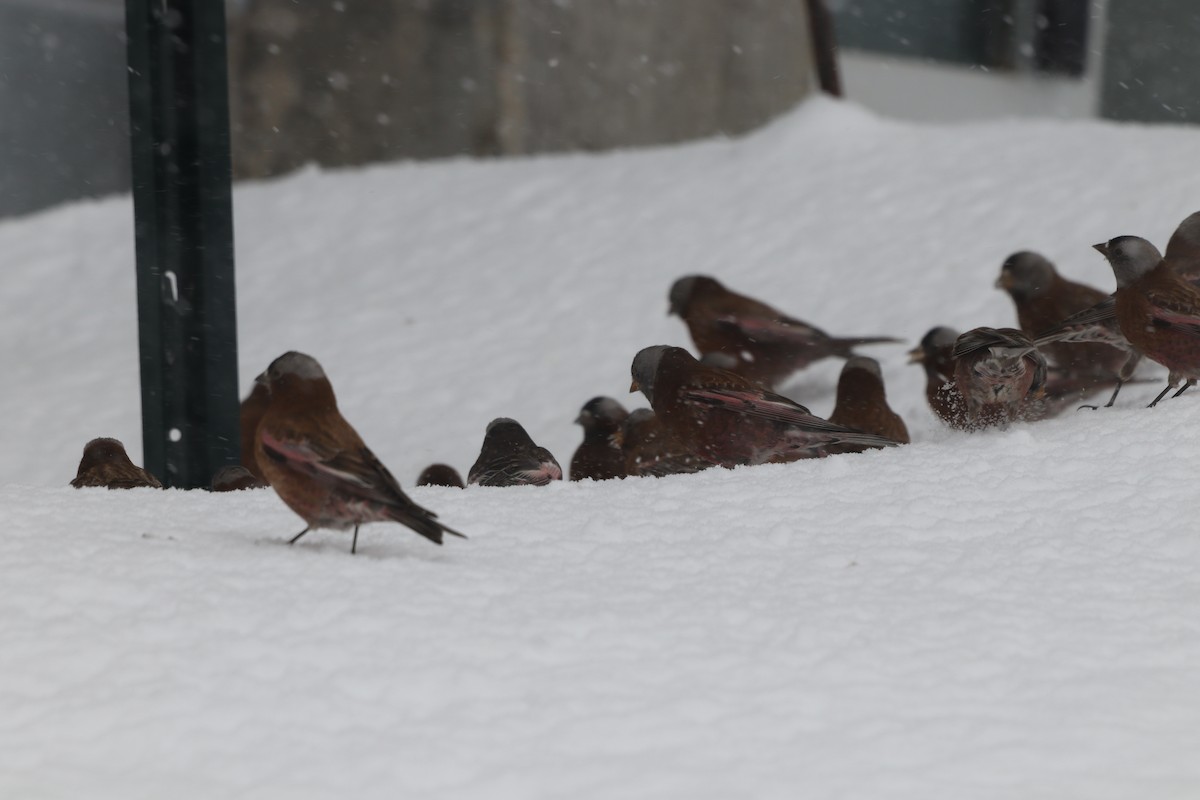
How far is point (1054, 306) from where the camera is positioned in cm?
647

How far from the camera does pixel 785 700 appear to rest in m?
3.13

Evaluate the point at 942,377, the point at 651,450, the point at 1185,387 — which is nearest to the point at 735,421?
the point at 651,450

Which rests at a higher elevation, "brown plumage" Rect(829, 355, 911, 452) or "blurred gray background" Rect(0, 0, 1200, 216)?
"blurred gray background" Rect(0, 0, 1200, 216)

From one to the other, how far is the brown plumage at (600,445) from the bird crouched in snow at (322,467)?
2309 mm

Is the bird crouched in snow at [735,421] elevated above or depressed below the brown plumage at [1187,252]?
below

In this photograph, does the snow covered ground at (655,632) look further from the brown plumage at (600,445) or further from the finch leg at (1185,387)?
the brown plumage at (600,445)

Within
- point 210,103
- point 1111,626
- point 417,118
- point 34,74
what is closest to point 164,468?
point 210,103

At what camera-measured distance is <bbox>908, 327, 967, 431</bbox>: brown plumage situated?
18.4 ft

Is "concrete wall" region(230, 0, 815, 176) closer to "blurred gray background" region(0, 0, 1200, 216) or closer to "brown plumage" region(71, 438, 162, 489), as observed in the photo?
"blurred gray background" region(0, 0, 1200, 216)

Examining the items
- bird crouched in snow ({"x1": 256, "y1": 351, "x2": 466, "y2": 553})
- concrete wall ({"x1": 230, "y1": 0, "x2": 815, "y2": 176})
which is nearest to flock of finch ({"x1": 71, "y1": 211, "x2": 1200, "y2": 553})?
bird crouched in snow ({"x1": 256, "y1": 351, "x2": 466, "y2": 553})

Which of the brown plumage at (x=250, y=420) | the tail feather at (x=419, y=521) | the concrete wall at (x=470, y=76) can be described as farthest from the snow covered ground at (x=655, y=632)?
the concrete wall at (x=470, y=76)

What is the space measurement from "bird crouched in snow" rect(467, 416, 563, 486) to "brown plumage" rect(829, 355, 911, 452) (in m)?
1.25

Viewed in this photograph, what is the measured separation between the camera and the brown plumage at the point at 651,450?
19.7ft

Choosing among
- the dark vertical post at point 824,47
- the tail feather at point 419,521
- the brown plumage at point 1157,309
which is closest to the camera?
the tail feather at point 419,521
